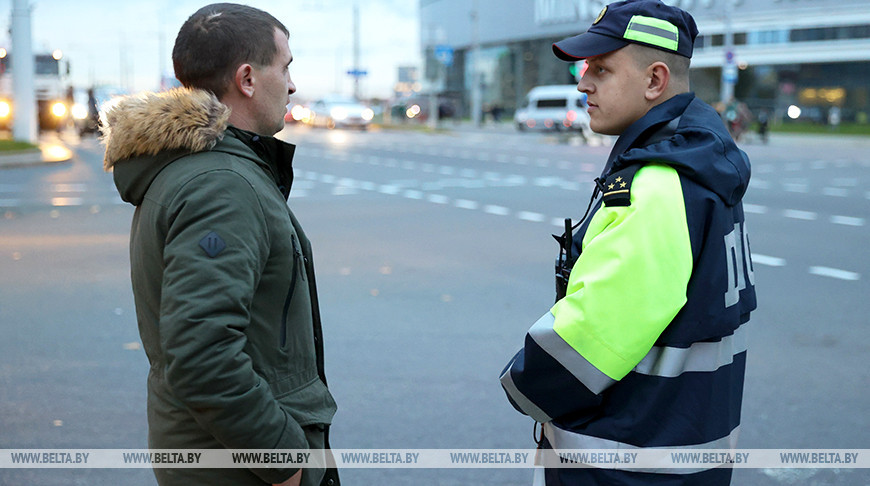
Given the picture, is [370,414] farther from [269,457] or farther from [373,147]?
[373,147]

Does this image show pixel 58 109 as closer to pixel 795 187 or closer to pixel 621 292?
pixel 795 187

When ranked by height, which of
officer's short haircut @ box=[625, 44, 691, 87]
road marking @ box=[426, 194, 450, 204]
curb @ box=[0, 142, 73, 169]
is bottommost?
road marking @ box=[426, 194, 450, 204]

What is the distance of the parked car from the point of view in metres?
51.3

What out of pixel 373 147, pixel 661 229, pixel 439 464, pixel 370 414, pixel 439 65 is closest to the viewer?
pixel 661 229

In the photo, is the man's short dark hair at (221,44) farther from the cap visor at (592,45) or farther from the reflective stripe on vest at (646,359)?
the reflective stripe on vest at (646,359)

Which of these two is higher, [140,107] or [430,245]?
[140,107]

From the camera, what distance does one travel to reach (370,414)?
5172 mm

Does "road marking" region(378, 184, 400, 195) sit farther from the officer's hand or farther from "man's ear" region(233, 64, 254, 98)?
the officer's hand

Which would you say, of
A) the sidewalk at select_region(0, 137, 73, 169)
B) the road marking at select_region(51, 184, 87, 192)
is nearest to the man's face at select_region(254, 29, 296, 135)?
the road marking at select_region(51, 184, 87, 192)

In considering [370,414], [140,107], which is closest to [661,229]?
[140,107]

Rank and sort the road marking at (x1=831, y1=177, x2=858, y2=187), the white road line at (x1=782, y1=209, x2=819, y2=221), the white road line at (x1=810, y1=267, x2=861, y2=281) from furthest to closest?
the road marking at (x1=831, y1=177, x2=858, y2=187)
the white road line at (x1=782, y1=209, x2=819, y2=221)
the white road line at (x1=810, y1=267, x2=861, y2=281)

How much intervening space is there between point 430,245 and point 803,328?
4.71 meters

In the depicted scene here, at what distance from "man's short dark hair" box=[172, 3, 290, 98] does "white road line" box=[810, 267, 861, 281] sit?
319 inches

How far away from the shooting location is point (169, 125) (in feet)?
7.18
